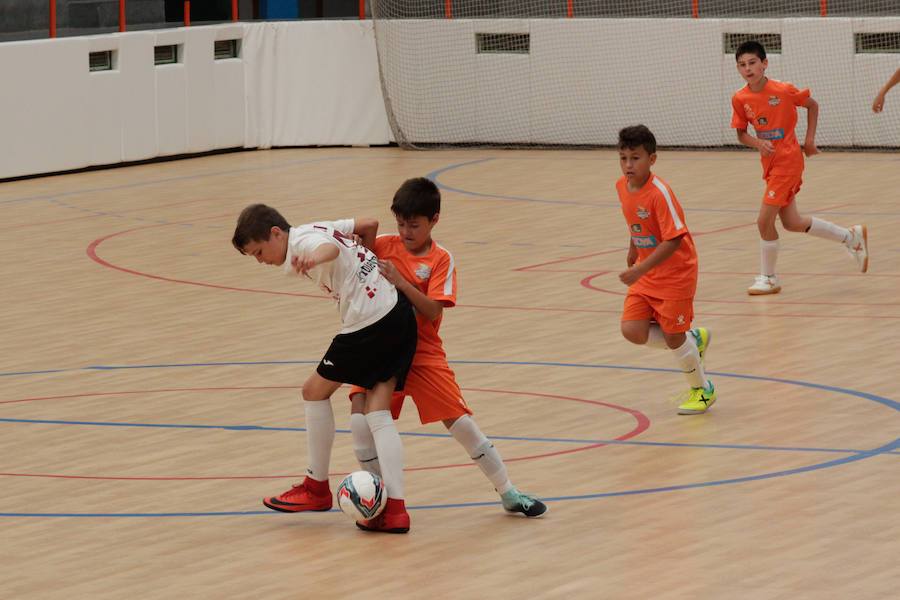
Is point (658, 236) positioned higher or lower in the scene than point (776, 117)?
lower

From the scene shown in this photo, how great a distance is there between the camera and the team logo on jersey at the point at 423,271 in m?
6.80

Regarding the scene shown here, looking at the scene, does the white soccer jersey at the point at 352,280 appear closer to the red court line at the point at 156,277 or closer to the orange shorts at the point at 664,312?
the orange shorts at the point at 664,312

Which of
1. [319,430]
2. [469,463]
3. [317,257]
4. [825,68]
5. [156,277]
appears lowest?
[469,463]

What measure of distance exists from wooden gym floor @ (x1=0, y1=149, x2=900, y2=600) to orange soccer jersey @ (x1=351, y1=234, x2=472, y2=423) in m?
0.49

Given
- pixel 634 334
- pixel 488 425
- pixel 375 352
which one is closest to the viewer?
pixel 375 352

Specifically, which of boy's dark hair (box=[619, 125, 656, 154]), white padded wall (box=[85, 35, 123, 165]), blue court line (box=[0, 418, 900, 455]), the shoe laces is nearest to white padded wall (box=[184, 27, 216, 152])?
white padded wall (box=[85, 35, 123, 165])

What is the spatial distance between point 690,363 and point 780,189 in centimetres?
388

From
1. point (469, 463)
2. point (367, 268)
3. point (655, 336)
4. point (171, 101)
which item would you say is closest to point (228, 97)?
point (171, 101)

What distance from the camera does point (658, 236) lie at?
8.59 metres

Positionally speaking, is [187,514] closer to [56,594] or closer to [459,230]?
[56,594]

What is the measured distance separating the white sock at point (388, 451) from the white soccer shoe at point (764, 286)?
579cm

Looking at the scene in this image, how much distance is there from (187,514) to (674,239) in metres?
2.89

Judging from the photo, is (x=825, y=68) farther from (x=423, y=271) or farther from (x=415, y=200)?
(x=415, y=200)

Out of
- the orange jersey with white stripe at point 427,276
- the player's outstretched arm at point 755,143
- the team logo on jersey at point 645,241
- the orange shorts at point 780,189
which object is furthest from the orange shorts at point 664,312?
the orange shorts at point 780,189
